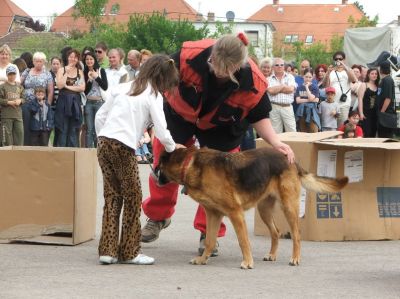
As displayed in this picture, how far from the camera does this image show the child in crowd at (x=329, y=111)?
17.7 metres

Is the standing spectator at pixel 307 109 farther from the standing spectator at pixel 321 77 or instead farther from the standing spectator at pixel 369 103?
the standing spectator at pixel 369 103

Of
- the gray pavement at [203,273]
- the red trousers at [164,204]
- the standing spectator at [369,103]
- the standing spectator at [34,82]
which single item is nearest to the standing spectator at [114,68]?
the standing spectator at [34,82]

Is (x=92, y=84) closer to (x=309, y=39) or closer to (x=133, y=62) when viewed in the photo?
(x=133, y=62)

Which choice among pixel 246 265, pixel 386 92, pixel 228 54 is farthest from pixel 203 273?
pixel 386 92

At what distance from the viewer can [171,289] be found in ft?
20.2

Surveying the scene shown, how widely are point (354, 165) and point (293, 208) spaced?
4.58 feet

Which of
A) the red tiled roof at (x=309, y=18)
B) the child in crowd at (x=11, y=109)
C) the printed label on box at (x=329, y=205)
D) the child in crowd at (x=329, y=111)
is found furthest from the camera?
the red tiled roof at (x=309, y=18)

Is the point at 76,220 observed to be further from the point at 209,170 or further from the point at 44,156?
the point at 209,170

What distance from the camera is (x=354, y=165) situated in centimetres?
853

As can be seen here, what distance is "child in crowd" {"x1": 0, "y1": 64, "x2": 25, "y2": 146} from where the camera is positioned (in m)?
14.5

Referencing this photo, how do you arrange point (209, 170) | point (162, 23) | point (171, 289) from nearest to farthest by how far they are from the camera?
point (171, 289) < point (209, 170) < point (162, 23)

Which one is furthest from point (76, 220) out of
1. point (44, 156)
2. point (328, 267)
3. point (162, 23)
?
point (162, 23)

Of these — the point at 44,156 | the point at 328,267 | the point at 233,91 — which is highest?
the point at 233,91

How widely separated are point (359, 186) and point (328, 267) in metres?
1.66
